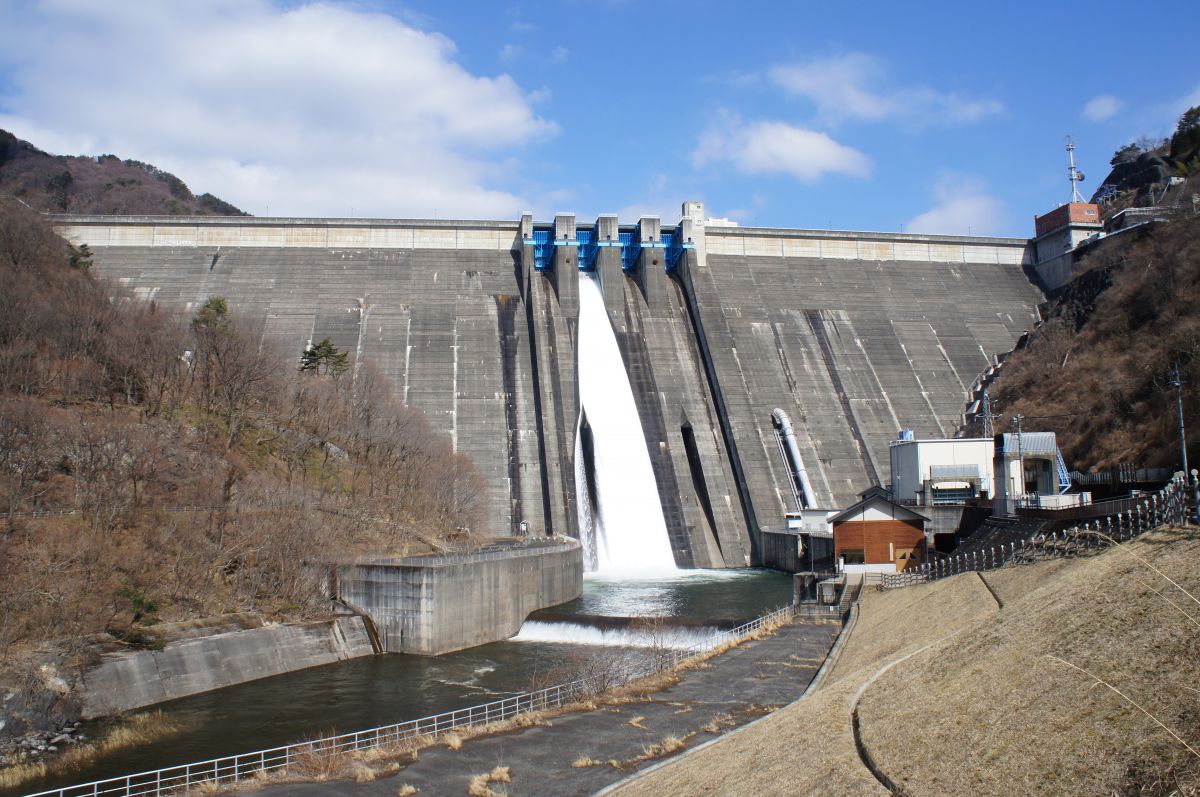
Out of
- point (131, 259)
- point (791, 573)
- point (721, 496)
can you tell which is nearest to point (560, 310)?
point (721, 496)

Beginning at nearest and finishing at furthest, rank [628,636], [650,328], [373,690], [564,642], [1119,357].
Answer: [373,690] < [628,636] < [564,642] < [1119,357] < [650,328]

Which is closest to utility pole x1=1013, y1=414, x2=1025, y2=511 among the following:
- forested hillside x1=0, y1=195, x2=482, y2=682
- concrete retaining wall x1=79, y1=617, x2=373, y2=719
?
forested hillside x1=0, y1=195, x2=482, y2=682

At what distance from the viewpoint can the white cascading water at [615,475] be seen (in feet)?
134

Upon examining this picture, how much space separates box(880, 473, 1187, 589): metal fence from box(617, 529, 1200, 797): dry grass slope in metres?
3.30

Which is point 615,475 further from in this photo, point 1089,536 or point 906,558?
point 1089,536

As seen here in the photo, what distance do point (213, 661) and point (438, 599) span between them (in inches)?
235

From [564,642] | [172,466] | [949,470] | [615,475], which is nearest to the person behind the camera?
[564,642]

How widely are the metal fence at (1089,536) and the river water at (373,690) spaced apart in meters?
5.44

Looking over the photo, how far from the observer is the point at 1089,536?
20281mm

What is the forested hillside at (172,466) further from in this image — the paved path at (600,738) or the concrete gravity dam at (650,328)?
the paved path at (600,738)

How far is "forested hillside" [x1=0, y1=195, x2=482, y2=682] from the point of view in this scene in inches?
895

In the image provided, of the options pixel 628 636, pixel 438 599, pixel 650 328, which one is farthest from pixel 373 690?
pixel 650 328

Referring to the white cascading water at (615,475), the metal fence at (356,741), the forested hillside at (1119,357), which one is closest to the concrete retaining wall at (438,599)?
the metal fence at (356,741)

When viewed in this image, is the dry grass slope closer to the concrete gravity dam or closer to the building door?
the building door
